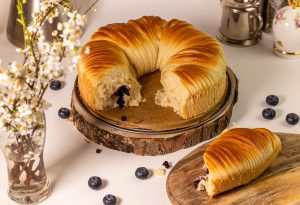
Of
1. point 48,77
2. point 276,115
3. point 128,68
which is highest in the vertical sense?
point 48,77

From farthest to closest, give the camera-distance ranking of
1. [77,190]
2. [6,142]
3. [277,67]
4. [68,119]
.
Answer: [277,67] < [68,119] < [77,190] < [6,142]

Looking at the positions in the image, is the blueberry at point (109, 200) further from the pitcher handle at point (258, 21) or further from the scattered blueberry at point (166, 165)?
the pitcher handle at point (258, 21)

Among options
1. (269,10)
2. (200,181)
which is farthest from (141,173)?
(269,10)

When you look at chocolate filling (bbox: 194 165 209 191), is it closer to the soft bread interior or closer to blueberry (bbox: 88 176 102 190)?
blueberry (bbox: 88 176 102 190)

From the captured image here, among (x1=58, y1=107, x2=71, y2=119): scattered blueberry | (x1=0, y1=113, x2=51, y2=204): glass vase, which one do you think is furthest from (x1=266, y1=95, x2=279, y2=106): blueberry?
(x1=0, y1=113, x2=51, y2=204): glass vase

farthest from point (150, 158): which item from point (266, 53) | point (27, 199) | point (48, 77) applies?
point (266, 53)

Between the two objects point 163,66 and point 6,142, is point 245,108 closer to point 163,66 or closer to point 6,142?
point 163,66

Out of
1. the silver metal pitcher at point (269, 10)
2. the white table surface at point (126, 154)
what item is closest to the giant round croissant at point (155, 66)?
the white table surface at point (126, 154)
